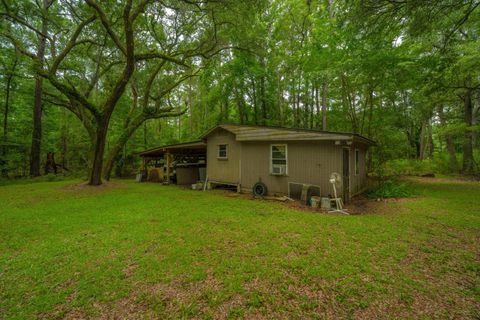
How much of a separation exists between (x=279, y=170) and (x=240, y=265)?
5.58m

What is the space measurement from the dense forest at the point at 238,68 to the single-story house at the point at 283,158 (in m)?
3.18

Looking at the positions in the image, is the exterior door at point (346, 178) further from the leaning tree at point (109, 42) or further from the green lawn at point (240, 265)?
the leaning tree at point (109, 42)

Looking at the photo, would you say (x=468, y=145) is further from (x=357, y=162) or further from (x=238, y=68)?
(x=238, y=68)

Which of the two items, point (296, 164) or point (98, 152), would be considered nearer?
→ point (296, 164)

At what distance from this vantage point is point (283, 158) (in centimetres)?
813

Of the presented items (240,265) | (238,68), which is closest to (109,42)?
(238,68)

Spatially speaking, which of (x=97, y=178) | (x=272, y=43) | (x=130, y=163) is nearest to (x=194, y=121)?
(x=130, y=163)

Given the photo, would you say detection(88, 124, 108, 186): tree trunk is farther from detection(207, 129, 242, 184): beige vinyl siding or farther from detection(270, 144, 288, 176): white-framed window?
detection(270, 144, 288, 176): white-framed window

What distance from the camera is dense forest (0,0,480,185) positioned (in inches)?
314

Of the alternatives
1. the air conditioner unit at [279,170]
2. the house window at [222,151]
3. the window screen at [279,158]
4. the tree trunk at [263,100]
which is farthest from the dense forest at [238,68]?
the air conditioner unit at [279,170]

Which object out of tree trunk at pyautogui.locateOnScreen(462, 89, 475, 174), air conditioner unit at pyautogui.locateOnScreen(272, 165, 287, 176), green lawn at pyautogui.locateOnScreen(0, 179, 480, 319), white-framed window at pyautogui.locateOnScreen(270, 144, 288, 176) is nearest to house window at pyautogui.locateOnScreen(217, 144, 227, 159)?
white-framed window at pyautogui.locateOnScreen(270, 144, 288, 176)

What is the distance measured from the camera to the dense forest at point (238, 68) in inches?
314

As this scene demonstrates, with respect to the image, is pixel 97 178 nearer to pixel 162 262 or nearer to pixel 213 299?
pixel 162 262

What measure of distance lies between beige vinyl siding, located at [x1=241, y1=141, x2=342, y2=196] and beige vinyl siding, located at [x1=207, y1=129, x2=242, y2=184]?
437 mm
